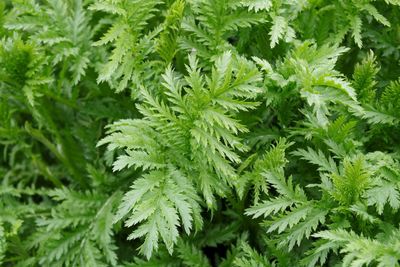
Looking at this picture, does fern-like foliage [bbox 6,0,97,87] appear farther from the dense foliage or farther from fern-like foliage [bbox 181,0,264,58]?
fern-like foliage [bbox 181,0,264,58]

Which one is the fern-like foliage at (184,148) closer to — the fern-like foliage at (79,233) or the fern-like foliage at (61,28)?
the fern-like foliage at (79,233)

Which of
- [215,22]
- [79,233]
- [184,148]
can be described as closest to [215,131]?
[184,148]

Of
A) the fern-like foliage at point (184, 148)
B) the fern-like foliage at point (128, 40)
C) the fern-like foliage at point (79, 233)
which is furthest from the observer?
the fern-like foliage at point (79, 233)

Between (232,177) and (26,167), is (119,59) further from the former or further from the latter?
(26,167)

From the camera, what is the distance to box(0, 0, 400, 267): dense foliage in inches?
70.0

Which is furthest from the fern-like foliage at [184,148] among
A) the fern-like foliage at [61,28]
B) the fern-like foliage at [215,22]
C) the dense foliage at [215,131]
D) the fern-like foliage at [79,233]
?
the fern-like foliage at [61,28]

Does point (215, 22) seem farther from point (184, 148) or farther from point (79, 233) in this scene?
point (79, 233)

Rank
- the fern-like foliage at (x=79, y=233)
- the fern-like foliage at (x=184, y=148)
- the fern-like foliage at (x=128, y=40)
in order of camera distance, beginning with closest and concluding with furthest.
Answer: the fern-like foliage at (x=184, y=148) → the fern-like foliage at (x=128, y=40) → the fern-like foliage at (x=79, y=233)

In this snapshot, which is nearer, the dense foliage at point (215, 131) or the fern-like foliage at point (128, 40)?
the dense foliage at point (215, 131)

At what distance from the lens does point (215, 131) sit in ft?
5.87

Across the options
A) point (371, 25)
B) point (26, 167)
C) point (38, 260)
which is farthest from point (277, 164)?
point (26, 167)

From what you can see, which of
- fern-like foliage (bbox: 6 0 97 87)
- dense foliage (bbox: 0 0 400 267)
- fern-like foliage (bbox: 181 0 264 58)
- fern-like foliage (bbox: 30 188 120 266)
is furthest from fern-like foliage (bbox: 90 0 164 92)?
fern-like foliage (bbox: 30 188 120 266)

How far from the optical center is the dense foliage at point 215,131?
5.83ft

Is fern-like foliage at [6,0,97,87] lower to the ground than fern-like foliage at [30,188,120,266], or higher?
higher
